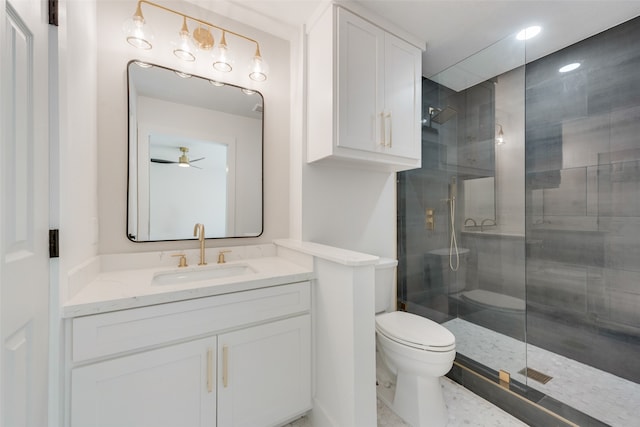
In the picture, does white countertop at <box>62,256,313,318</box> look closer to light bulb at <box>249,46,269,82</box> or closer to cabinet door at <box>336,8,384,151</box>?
cabinet door at <box>336,8,384,151</box>

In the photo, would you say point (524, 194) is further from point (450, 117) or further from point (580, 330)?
point (580, 330)

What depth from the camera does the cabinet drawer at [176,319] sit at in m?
0.92

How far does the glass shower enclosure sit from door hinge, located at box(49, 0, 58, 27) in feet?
7.10

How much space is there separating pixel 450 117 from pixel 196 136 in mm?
2055

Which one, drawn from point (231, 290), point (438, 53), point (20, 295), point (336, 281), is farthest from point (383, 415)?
point (438, 53)

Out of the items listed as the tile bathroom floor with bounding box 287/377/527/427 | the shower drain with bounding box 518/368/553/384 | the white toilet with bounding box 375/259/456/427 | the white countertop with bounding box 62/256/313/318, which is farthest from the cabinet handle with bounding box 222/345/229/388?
the shower drain with bounding box 518/368/553/384

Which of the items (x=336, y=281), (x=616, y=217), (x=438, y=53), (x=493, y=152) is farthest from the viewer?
(x=493, y=152)

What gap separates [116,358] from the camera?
960 millimetres

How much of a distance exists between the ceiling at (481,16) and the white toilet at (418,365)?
1890mm

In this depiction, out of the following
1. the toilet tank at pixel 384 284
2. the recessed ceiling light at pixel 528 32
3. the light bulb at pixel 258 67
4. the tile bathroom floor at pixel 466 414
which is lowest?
the tile bathroom floor at pixel 466 414

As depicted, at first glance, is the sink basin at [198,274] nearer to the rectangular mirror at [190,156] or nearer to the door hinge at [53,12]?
the rectangular mirror at [190,156]

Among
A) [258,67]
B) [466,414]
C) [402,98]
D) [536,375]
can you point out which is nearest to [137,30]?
[258,67]

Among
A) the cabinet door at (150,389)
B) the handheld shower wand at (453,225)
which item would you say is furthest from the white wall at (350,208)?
the cabinet door at (150,389)

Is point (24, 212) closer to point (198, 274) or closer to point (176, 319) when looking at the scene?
point (176, 319)
